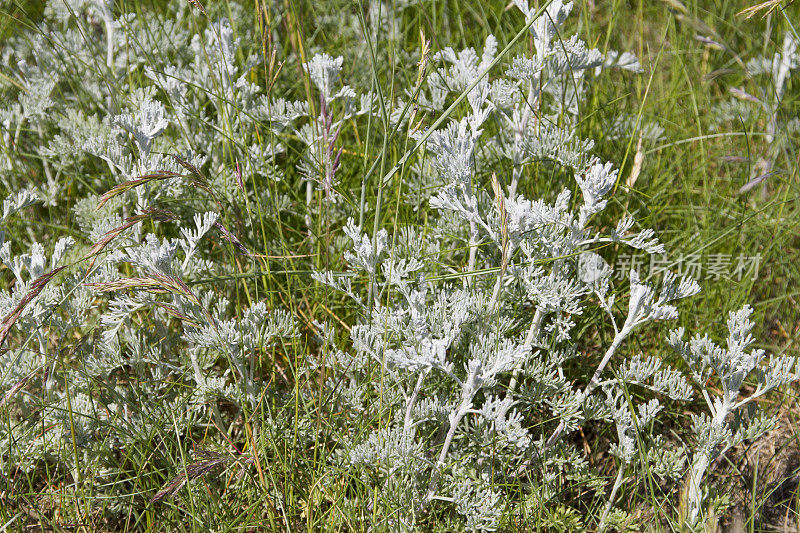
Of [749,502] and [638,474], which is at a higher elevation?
[638,474]

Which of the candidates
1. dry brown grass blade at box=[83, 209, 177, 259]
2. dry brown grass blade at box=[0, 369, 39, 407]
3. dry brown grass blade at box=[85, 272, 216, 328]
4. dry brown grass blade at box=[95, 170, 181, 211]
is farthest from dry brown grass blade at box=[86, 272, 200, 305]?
dry brown grass blade at box=[0, 369, 39, 407]

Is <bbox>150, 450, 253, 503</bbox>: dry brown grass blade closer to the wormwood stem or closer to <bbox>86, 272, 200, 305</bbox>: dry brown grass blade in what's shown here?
<bbox>86, 272, 200, 305</bbox>: dry brown grass blade

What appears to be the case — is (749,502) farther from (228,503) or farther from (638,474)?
(228,503)

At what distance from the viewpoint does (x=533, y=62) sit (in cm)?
257

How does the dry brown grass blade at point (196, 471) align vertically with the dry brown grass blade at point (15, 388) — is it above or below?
below

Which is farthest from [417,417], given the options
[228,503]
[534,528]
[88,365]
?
[88,365]

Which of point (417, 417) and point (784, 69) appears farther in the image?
point (784, 69)

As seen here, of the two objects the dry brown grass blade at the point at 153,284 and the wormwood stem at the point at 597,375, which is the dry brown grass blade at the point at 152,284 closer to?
the dry brown grass blade at the point at 153,284

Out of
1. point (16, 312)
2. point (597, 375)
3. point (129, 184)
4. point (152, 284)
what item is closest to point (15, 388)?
point (16, 312)

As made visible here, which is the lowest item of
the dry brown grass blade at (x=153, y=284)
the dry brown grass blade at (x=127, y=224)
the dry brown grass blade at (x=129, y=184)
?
the dry brown grass blade at (x=153, y=284)

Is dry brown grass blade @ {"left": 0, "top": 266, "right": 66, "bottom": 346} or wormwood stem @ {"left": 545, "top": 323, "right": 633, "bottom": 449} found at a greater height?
dry brown grass blade @ {"left": 0, "top": 266, "right": 66, "bottom": 346}

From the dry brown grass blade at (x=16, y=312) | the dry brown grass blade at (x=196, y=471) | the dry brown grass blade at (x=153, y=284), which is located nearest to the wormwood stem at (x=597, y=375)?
the dry brown grass blade at (x=196, y=471)

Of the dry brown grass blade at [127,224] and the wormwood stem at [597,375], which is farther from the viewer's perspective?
the wormwood stem at [597,375]

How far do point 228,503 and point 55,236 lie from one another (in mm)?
1592
